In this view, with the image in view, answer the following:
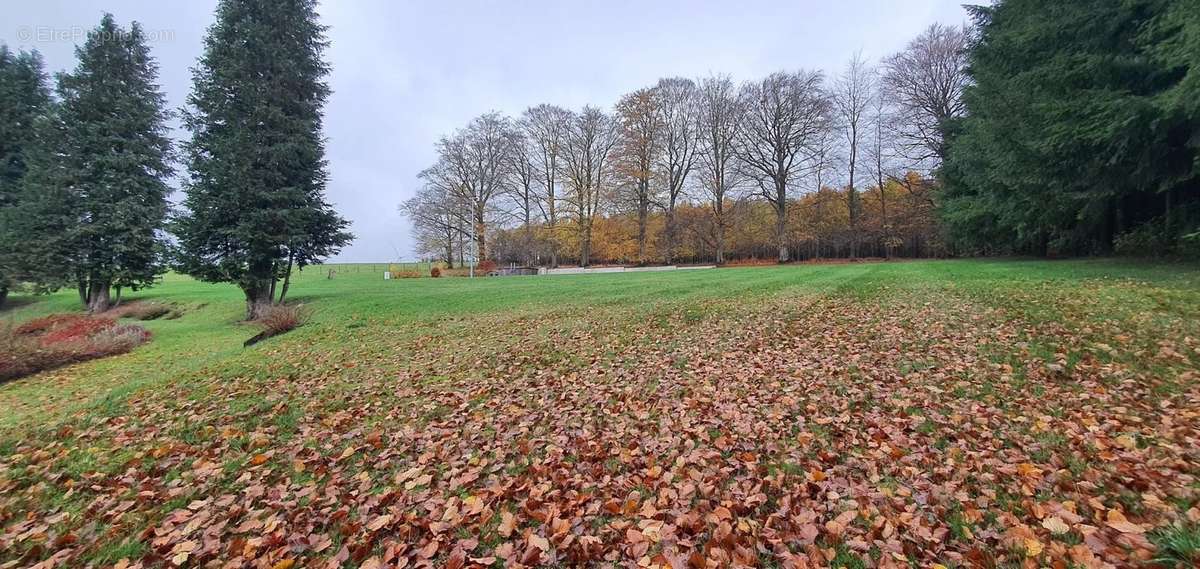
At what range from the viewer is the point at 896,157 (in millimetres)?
34938

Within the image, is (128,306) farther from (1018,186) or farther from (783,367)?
(1018,186)

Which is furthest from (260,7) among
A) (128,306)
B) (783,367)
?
(783,367)

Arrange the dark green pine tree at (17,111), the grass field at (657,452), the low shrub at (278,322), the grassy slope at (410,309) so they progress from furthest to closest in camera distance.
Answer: the dark green pine tree at (17,111)
the low shrub at (278,322)
the grassy slope at (410,309)
the grass field at (657,452)

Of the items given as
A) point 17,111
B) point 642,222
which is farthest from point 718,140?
point 17,111

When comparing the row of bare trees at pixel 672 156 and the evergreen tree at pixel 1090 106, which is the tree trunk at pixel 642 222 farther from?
the evergreen tree at pixel 1090 106

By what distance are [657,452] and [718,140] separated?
3542 centimetres

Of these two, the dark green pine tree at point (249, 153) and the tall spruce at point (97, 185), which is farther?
the tall spruce at point (97, 185)

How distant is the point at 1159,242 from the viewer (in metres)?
13.9

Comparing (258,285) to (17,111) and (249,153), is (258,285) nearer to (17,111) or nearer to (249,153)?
(249,153)

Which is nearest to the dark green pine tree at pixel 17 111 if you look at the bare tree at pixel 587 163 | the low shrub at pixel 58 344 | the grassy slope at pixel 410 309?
the grassy slope at pixel 410 309

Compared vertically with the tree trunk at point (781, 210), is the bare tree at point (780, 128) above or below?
above

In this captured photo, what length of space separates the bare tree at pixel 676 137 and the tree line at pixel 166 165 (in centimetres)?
2504

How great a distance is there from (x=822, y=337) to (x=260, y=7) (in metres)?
21.8

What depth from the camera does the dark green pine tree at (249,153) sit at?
16094mm
